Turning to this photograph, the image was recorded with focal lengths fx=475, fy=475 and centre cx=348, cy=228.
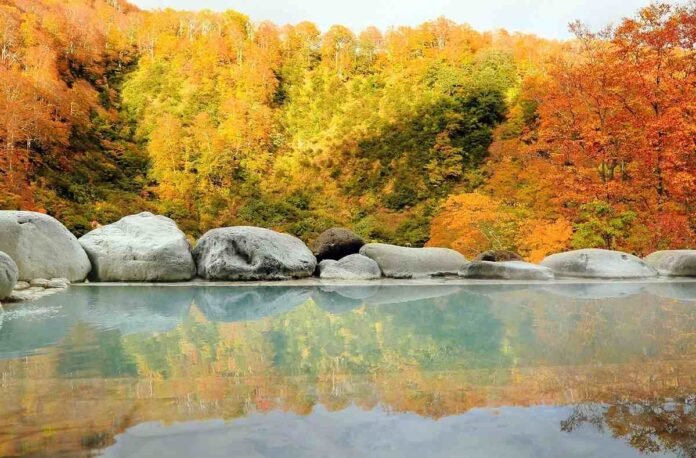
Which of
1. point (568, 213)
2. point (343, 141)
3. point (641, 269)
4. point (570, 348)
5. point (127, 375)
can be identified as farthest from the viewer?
point (343, 141)

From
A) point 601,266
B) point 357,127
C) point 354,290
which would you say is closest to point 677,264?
point 601,266

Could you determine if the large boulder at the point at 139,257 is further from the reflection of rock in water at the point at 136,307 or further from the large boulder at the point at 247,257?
the reflection of rock in water at the point at 136,307

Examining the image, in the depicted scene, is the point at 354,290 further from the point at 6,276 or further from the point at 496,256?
the point at 6,276

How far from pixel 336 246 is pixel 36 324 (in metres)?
→ 4.50

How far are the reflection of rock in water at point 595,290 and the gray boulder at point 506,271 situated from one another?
47 cm

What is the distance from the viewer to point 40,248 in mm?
5469

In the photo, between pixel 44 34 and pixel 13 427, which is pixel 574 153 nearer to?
pixel 13 427

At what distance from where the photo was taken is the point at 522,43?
95.1 feet

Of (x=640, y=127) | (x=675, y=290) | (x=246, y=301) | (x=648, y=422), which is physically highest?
(x=640, y=127)

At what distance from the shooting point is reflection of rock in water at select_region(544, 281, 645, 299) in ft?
15.4

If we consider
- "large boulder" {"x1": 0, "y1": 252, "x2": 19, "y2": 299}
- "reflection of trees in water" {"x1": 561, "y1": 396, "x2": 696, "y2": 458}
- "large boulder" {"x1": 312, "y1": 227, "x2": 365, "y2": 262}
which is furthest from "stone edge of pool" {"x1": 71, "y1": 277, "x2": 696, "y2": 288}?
"reflection of trees in water" {"x1": 561, "y1": 396, "x2": 696, "y2": 458}

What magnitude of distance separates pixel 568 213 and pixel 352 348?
8.41 meters

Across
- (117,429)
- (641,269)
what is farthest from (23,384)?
(641,269)

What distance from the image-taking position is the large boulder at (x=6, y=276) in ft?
12.8
